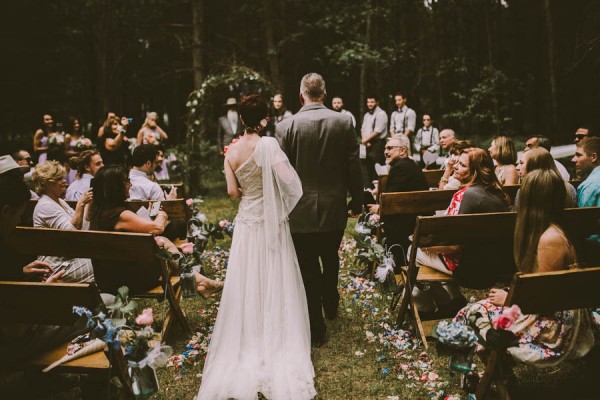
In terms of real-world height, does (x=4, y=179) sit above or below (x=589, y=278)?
above

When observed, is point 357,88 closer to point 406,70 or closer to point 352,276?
point 406,70

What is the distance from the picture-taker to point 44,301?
123 inches

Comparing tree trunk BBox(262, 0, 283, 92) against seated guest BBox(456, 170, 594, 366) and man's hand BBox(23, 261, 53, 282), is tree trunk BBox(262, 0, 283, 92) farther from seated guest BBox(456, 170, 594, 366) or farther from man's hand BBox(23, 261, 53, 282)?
seated guest BBox(456, 170, 594, 366)

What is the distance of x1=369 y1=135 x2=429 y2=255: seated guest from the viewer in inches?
233

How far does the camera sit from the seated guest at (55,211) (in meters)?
4.85

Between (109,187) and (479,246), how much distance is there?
3224 millimetres

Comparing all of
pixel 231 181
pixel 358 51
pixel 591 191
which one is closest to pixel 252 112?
pixel 231 181

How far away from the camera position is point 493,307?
150 inches

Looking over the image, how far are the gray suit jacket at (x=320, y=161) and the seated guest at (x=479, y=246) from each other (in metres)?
0.95

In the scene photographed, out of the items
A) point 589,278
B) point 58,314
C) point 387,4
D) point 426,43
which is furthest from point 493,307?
point 426,43

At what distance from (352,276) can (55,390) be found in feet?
11.9

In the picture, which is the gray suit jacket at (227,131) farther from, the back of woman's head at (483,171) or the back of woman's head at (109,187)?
the back of woman's head at (483,171)

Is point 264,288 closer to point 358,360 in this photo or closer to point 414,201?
point 358,360

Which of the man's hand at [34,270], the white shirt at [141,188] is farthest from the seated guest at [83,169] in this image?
the man's hand at [34,270]
